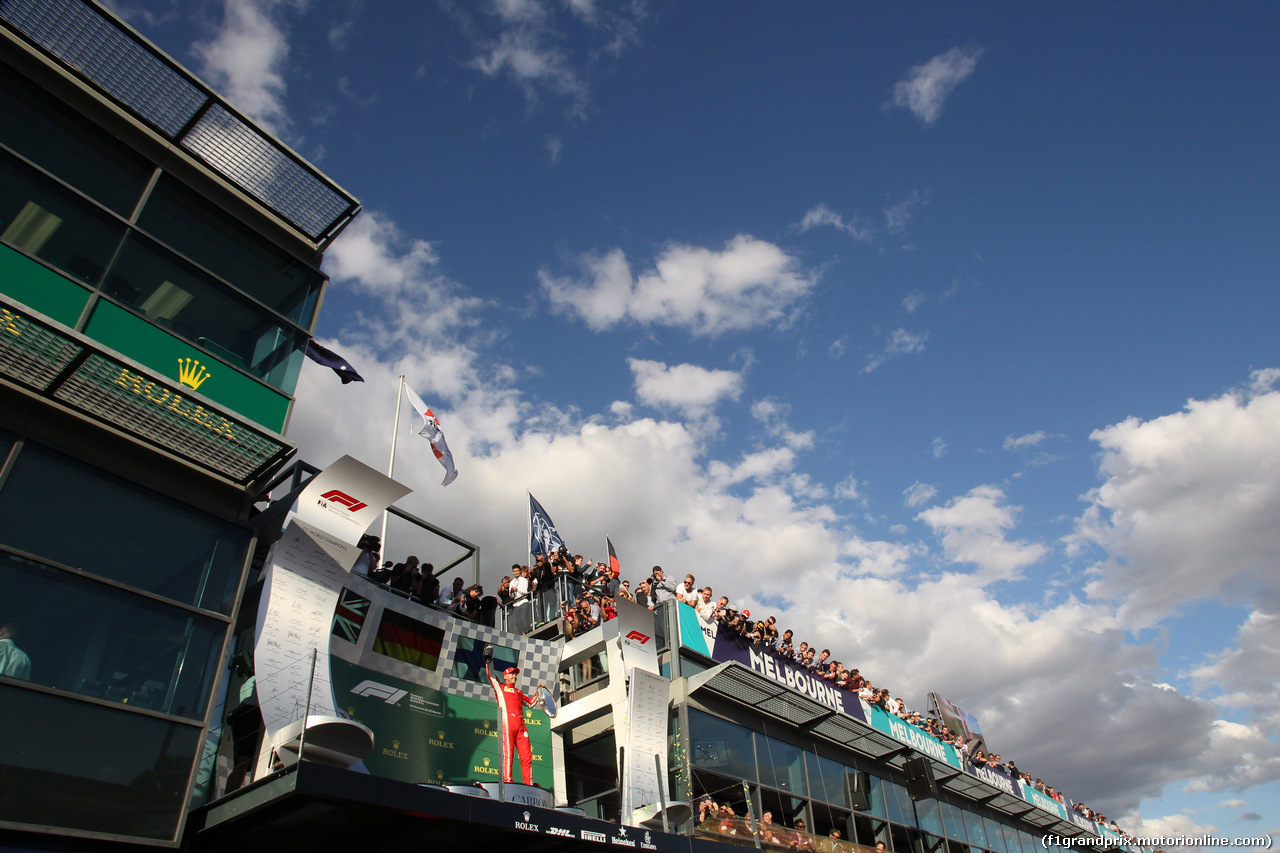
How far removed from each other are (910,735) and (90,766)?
68.3 feet

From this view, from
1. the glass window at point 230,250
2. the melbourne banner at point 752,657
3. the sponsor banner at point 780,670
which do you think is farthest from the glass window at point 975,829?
the glass window at point 230,250

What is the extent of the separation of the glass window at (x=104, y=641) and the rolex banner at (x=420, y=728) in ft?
11.0

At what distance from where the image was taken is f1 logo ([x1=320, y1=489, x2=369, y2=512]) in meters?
9.97

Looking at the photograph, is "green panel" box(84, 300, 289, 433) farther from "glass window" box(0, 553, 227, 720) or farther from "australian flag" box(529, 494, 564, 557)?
"australian flag" box(529, 494, 564, 557)

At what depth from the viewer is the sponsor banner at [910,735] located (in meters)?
20.8

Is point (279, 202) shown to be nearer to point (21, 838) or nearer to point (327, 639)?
point (327, 639)

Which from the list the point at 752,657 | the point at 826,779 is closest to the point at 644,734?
the point at 752,657

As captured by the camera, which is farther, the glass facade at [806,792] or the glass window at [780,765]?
the glass window at [780,765]

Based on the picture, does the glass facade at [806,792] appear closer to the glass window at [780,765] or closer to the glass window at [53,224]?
the glass window at [780,765]

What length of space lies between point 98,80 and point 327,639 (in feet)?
25.6

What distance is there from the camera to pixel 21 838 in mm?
6574

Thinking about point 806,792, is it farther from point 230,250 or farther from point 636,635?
point 230,250

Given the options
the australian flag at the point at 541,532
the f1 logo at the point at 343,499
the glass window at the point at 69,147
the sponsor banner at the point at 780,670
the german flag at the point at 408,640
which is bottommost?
the german flag at the point at 408,640

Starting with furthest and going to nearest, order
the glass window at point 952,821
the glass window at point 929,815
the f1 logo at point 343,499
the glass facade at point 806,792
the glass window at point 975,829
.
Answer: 1. the glass window at point 975,829
2. the glass window at point 952,821
3. the glass window at point 929,815
4. the glass facade at point 806,792
5. the f1 logo at point 343,499
